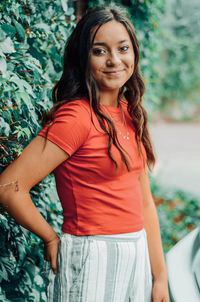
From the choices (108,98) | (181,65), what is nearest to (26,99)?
(108,98)

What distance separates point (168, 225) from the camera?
4.33 meters

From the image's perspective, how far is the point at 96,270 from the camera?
141cm

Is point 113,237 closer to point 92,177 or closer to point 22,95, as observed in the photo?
point 92,177

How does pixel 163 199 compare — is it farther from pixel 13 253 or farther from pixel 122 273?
pixel 122 273

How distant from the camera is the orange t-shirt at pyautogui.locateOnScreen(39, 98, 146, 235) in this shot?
4.51ft

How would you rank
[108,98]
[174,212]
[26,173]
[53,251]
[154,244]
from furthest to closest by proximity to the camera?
[174,212] → [154,244] → [108,98] → [53,251] → [26,173]

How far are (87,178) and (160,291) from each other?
1.84ft

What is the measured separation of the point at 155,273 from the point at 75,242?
1.46 feet

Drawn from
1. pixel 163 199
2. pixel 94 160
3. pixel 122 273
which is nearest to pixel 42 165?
pixel 94 160

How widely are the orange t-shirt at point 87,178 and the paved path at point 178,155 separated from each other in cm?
355

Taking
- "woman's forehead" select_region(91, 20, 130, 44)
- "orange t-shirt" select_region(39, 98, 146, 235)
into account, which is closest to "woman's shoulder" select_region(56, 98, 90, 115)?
"orange t-shirt" select_region(39, 98, 146, 235)

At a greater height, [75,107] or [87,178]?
[75,107]

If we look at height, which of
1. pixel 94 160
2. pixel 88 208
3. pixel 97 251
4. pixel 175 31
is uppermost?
pixel 94 160

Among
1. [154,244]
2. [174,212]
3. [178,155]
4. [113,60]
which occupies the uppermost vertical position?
[113,60]
